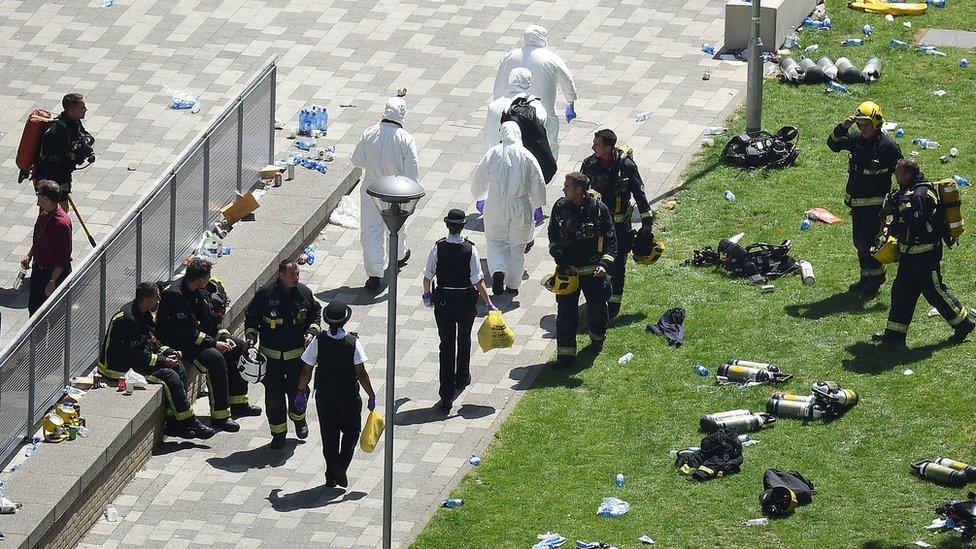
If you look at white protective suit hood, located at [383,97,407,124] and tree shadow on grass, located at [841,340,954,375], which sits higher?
white protective suit hood, located at [383,97,407,124]

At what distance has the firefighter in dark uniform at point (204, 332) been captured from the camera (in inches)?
625

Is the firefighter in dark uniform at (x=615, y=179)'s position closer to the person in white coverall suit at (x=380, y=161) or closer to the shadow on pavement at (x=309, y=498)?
the person in white coverall suit at (x=380, y=161)

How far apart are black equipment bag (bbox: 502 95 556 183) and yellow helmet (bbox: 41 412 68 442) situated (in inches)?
216

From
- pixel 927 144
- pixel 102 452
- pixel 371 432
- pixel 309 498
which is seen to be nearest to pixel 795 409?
pixel 371 432

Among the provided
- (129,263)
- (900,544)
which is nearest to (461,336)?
(129,263)

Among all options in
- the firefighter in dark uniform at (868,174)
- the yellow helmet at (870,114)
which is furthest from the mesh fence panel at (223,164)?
the yellow helmet at (870,114)

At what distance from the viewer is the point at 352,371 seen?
14883mm

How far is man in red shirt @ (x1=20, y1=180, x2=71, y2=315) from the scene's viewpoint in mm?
17078

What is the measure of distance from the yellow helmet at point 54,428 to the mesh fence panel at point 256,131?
4.95 m

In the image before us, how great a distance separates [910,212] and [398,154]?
480 centimetres

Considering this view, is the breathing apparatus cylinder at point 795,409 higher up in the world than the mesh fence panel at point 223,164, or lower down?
lower down

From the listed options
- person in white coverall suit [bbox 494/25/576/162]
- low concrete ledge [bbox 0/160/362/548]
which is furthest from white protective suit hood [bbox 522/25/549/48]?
low concrete ledge [bbox 0/160/362/548]

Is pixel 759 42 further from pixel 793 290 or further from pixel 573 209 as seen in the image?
pixel 573 209

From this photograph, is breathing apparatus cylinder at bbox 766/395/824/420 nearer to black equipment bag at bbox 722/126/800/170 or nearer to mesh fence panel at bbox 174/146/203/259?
black equipment bag at bbox 722/126/800/170
